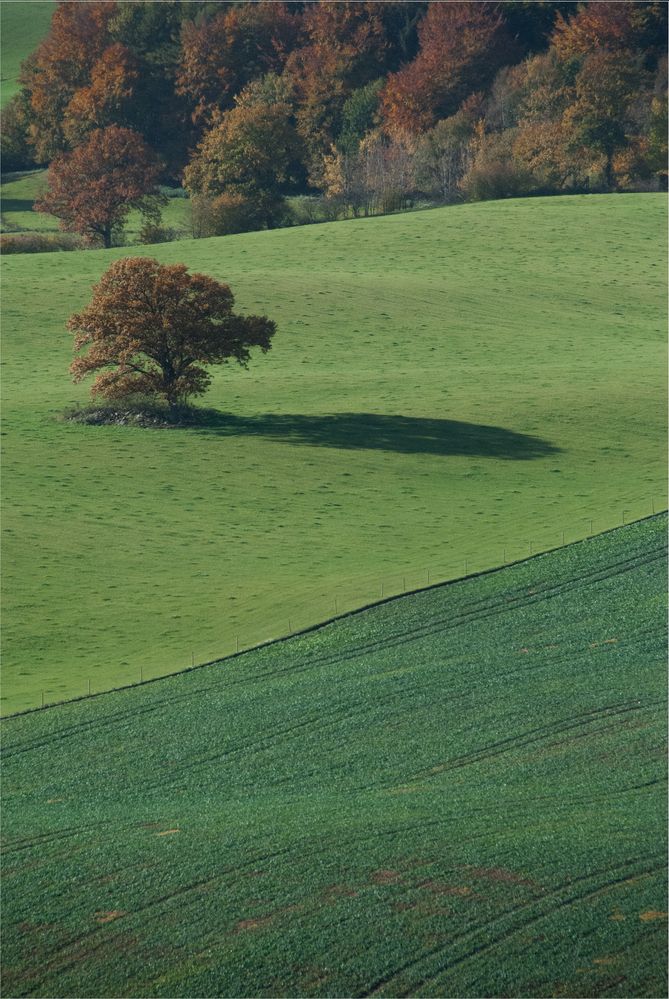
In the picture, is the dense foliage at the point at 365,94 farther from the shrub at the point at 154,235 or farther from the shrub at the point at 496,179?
the shrub at the point at 154,235

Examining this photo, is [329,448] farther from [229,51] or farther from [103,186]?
[229,51]

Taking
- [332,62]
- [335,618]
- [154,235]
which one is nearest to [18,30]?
[332,62]

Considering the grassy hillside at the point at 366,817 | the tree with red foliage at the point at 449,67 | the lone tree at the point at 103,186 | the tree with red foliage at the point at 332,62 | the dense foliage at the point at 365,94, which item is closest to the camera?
the grassy hillside at the point at 366,817

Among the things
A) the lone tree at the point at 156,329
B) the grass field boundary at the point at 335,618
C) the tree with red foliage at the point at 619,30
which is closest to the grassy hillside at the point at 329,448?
the grass field boundary at the point at 335,618

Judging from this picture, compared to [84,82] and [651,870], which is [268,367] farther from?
[84,82]

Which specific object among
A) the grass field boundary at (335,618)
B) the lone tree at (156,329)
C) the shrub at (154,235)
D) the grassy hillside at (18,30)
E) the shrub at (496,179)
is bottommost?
the grass field boundary at (335,618)

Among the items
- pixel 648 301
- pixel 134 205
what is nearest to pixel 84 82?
Result: pixel 134 205

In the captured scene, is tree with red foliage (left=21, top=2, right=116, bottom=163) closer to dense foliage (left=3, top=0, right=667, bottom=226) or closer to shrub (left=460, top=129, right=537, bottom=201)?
dense foliage (left=3, top=0, right=667, bottom=226)

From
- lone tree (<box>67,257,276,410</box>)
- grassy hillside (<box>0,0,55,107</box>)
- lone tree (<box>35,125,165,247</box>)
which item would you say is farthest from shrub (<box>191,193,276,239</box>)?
grassy hillside (<box>0,0,55,107</box>)
